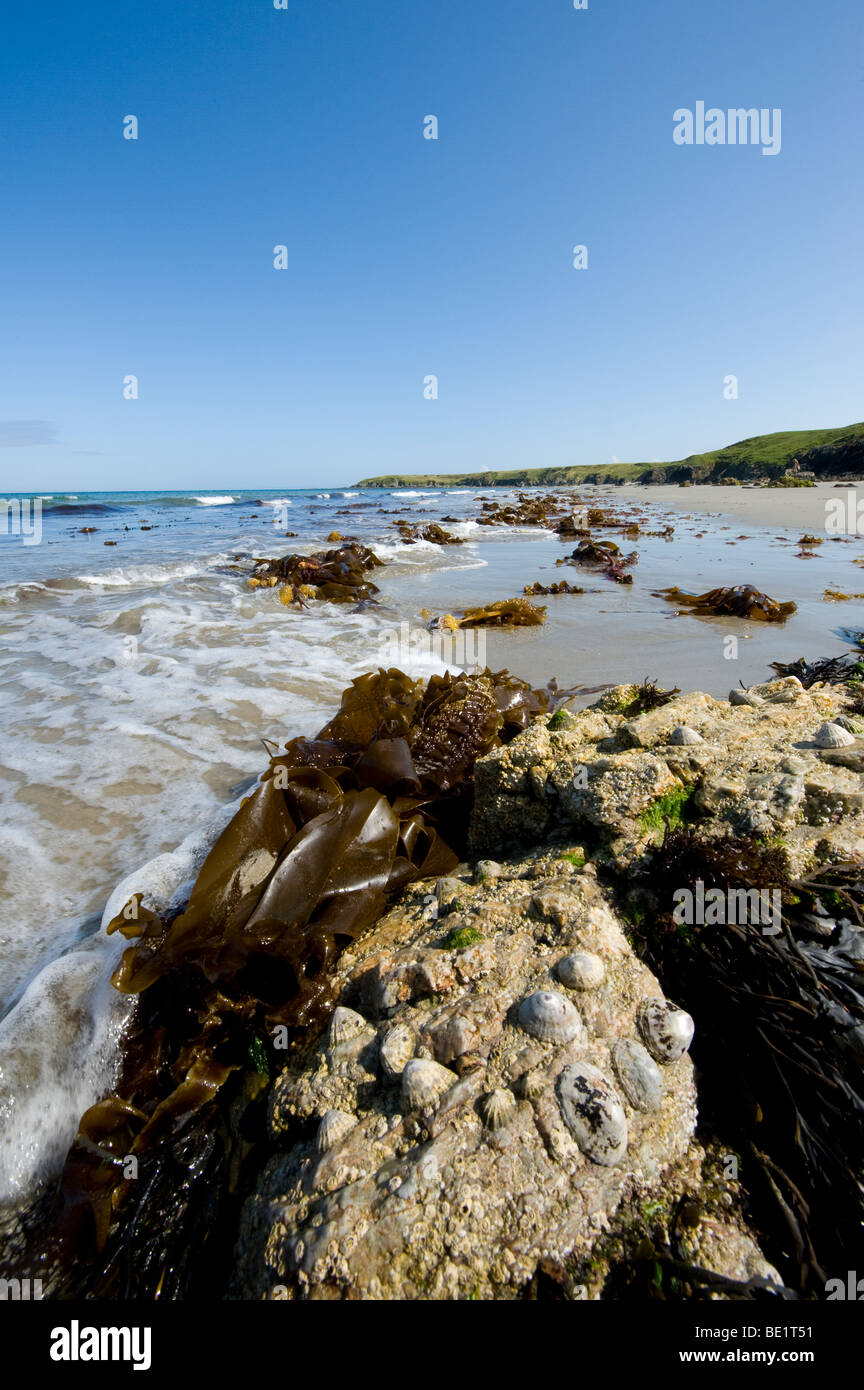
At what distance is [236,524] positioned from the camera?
1015 inches

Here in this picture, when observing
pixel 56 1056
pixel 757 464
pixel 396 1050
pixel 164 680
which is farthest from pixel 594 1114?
pixel 757 464

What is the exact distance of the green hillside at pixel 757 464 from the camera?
139 ft

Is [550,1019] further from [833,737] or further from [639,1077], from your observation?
[833,737]

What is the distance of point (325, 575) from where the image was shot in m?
10.7

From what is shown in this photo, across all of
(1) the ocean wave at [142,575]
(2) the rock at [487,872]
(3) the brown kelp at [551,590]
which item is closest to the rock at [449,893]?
(2) the rock at [487,872]

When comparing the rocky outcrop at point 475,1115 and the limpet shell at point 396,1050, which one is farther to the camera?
the limpet shell at point 396,1050

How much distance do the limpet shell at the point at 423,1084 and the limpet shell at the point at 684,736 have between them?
1.56m

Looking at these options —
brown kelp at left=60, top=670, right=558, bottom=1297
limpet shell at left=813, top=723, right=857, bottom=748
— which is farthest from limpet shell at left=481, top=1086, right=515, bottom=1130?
limpet shell at left=813, top=723, right=857, bottom=748

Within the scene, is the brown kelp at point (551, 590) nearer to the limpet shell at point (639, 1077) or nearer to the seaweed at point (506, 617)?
the seaweed at point (506, 617)

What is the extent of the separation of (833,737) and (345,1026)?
2076 millimetres

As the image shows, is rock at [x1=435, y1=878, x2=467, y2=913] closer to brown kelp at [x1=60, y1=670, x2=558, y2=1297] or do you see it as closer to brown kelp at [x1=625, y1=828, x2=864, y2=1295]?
brown kelp at [x1=60, y1=670, x2=558, y2=1297]

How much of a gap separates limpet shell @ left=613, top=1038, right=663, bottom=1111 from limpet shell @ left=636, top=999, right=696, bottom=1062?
39 mm

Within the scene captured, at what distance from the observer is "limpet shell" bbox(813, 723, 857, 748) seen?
90.2 inches

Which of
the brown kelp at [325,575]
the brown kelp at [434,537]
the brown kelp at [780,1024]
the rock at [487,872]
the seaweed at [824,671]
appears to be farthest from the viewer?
the brown kelp at [434,537]
